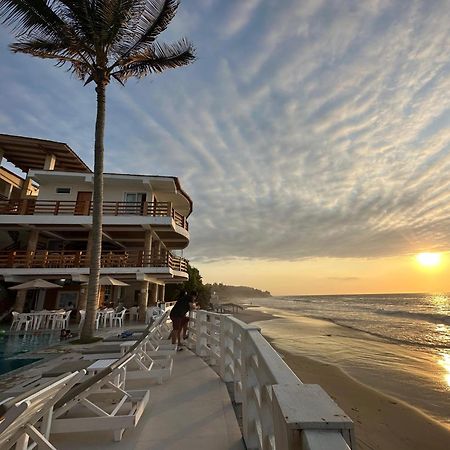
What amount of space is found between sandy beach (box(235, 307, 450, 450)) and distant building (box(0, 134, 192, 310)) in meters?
11.8

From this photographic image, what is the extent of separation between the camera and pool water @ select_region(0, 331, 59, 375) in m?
7.35

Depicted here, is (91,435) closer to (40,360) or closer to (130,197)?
(40,360)

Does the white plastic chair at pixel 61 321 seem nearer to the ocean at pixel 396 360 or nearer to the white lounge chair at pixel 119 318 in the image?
the white lounge chair at pixel 119 318

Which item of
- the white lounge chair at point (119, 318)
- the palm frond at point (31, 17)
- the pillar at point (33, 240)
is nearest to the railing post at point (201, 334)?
the white lounge chair at point (119, 318)

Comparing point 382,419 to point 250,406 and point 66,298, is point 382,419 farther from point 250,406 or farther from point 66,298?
point 66,298

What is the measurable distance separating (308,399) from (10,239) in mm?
26071

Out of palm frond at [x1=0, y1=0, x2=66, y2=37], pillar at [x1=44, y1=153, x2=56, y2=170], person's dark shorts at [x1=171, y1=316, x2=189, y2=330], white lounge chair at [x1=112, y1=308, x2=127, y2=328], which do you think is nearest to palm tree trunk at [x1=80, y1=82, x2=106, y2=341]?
palm frond at [x1=0, y1=0, x2=66, y2=37]

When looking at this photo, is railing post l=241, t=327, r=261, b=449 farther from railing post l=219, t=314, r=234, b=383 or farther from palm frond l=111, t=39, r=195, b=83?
palm frond l=111, t=39, r=195, b=83

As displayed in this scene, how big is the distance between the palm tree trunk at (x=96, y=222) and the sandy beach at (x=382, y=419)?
25.3 ft

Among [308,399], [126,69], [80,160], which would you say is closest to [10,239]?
[80,160]

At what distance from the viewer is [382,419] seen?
5.85 m

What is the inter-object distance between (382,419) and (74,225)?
18.0 metres

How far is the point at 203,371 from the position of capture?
243 inches

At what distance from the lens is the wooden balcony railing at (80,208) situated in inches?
694
